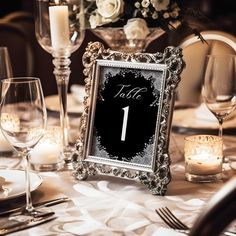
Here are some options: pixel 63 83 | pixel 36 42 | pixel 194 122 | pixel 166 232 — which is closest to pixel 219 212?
pixel 166 232

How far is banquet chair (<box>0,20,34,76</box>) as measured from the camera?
270cm

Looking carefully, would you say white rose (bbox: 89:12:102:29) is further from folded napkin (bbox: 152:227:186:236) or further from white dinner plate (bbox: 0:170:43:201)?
→ folded napkin (bbox: 152:227:186:236)

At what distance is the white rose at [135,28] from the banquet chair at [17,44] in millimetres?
1404

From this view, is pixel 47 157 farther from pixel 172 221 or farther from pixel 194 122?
pixel 194 122

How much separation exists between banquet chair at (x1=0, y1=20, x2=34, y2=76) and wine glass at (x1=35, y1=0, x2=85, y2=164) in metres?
1.29

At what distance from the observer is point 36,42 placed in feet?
12.6

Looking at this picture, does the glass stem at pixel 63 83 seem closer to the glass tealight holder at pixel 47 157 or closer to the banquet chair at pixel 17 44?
the glass tealight holder at pixel 47 157

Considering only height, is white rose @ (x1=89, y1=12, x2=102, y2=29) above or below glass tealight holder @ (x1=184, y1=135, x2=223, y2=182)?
above

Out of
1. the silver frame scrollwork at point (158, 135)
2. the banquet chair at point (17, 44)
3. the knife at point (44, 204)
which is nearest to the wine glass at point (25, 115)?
the knife at point (44, 204)

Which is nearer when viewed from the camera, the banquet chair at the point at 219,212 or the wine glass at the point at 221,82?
the banquet chair at the point at 219,212

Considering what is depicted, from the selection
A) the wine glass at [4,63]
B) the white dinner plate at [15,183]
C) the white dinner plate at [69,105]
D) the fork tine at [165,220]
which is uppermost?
the wine glass at [4,63]

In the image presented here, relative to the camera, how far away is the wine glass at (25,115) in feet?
3.18

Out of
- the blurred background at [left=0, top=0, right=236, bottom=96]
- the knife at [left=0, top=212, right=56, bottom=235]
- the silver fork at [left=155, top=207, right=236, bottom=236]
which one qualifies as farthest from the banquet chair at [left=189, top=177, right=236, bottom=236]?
the blurred background at [left=0, top=0, right=236, bottom=96]

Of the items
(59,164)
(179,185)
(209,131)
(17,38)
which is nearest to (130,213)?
(179,185)
